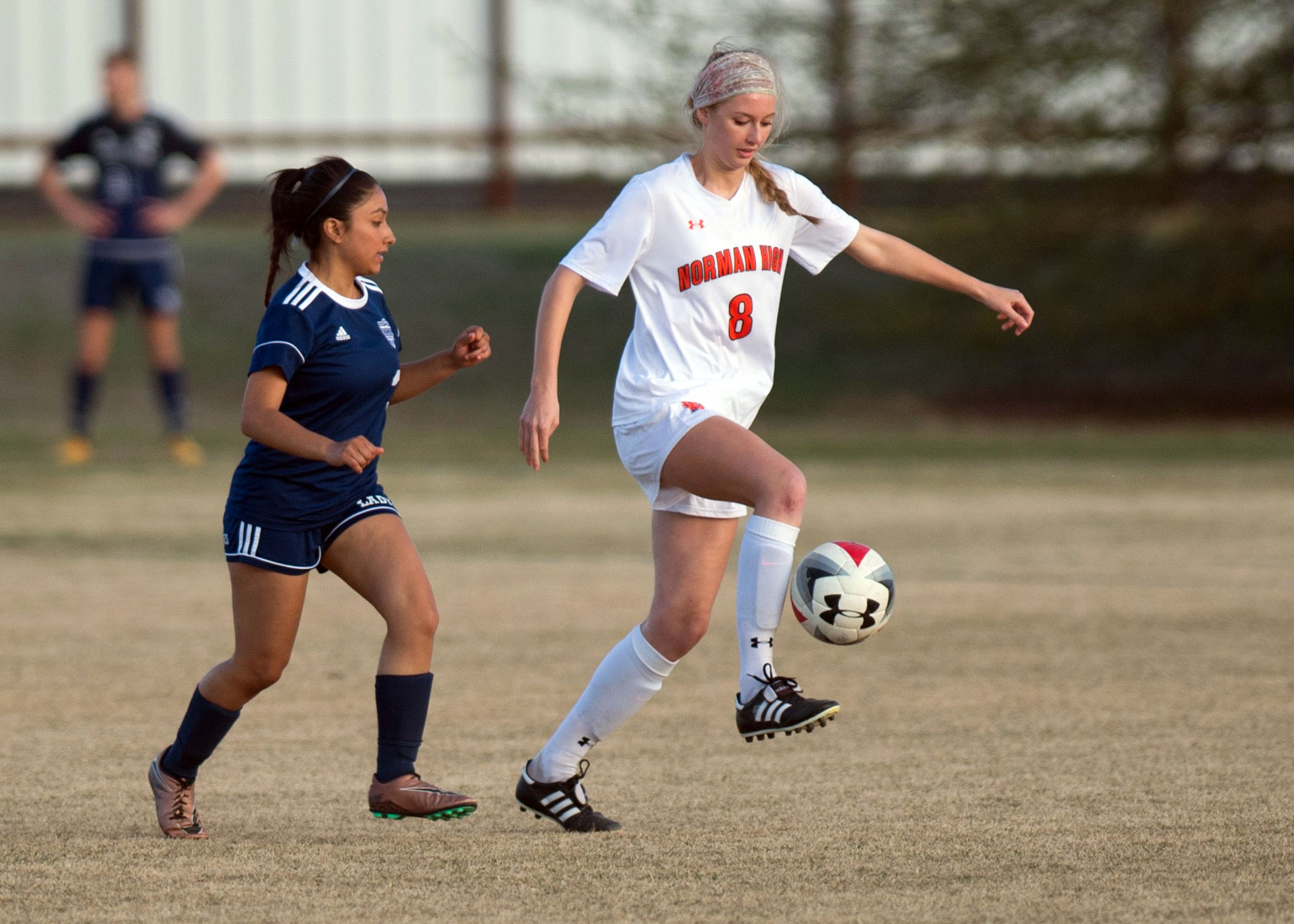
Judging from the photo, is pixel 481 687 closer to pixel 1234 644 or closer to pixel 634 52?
pixel 1234 644

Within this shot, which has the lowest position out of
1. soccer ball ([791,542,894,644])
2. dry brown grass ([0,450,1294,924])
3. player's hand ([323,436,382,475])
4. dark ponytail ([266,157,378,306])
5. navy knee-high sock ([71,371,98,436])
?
navy knee-high sock ([71,371,98,436])

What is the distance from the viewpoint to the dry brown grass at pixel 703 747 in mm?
3412

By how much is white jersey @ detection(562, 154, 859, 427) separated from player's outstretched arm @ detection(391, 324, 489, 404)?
0.27 metres

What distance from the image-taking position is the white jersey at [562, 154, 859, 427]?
161 inches

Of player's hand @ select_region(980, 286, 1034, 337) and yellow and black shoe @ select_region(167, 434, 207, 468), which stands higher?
player's hand @ select_region(980, 286, 1034, 337)

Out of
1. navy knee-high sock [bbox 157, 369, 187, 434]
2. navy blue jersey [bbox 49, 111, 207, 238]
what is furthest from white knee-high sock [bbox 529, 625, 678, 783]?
navy blue jersey [bbox 49, 111, 207, 238]

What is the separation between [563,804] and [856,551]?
87 cm

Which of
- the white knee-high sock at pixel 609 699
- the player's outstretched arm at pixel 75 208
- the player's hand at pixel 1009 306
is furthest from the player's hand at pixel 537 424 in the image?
the player's outstretched arm at pixel 75 208

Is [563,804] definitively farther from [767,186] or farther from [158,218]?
[158,218]

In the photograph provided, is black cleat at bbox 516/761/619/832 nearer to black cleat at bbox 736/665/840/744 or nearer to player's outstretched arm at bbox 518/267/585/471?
black cleat at bbox 736/665/840/744

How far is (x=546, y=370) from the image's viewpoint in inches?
156

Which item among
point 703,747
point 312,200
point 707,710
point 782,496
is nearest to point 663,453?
point 782,496

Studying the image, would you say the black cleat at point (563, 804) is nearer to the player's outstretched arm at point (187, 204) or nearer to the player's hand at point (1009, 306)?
the player's hand at point (1009, 306)

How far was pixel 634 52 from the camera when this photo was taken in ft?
55.8
